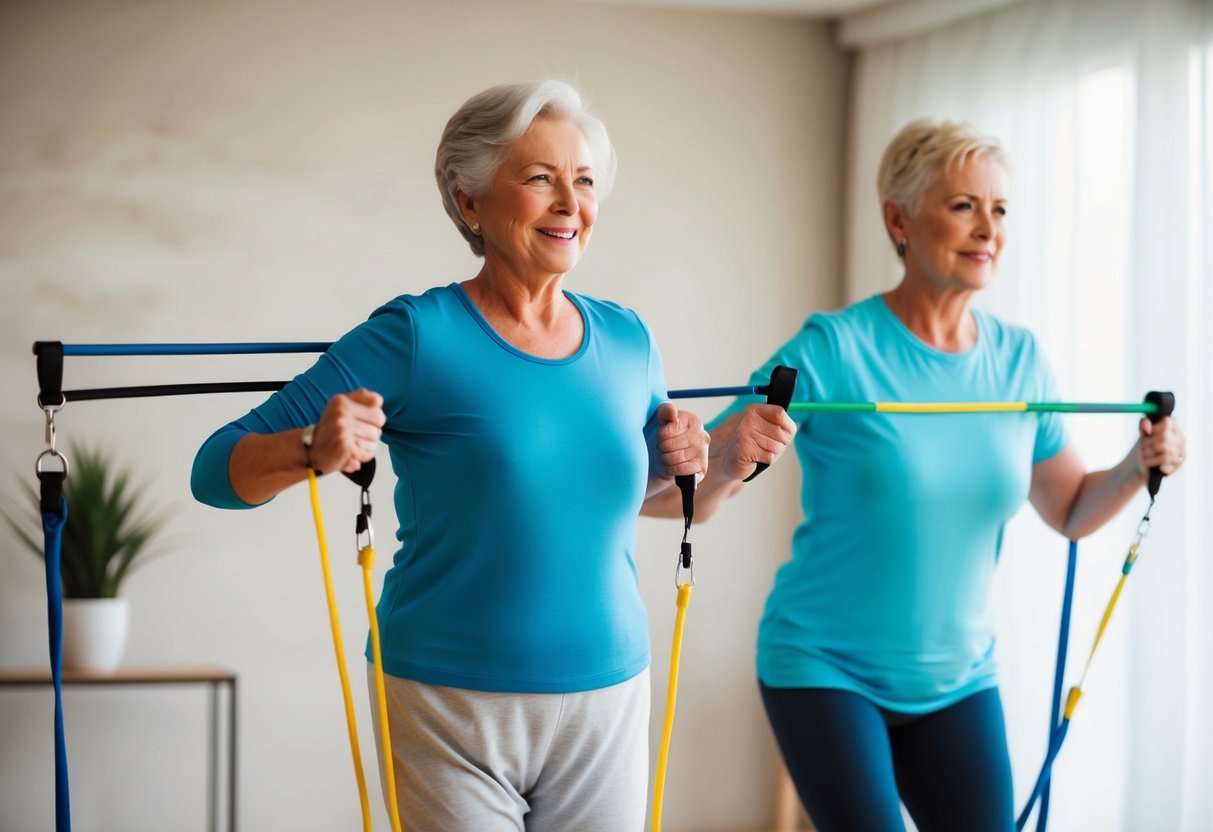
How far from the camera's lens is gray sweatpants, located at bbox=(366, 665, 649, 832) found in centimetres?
173

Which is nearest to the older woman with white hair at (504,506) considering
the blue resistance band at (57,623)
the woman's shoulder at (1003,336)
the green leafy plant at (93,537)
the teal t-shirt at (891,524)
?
the blue resistance band at (57,623)

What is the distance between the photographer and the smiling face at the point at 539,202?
1.85 meters

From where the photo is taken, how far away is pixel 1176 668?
3543 millimetres

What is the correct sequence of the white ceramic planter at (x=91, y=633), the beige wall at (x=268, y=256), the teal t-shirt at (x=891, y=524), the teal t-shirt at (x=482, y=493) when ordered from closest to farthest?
the teal t-shirt at (x=482, y=493)
the teal t-shirt at (x=891, y=524)
the white ceramic planter at (x=91, y=633)
the beige wall at (x=268, y=256)

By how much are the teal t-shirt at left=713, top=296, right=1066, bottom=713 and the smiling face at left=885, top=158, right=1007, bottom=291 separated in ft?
0.50

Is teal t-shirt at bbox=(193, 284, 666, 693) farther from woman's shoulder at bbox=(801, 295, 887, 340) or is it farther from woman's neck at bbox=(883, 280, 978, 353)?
woman's neck at bbox=(883, 280, 978, 353)

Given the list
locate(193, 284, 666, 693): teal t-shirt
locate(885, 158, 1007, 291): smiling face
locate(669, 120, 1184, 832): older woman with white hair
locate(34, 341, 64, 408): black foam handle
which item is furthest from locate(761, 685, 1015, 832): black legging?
locate(34, 341, 64, 408): black foam handle

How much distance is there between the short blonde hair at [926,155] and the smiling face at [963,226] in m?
0.01

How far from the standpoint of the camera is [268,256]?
4.43 metres

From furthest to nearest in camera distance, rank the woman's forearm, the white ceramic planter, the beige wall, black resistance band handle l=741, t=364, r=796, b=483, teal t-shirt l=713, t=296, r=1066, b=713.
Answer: the beige wall, the white ceramic planter, teal t-shirt l=713, t=296, r=1066, b=713, black resistance band handle l=741, t=364, r=796, b=483, the woman's forearm

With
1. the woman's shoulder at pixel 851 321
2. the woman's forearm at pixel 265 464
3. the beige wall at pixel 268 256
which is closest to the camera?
the woman's forearm at pixel 265 464

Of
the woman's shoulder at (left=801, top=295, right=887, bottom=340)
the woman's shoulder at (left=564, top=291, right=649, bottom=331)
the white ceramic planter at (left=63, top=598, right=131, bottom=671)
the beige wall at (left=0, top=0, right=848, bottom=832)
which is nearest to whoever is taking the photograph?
the woman's shoulder at (left=564, top=291, right=649, bottom=331)

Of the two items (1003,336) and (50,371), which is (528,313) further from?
(1003,336)

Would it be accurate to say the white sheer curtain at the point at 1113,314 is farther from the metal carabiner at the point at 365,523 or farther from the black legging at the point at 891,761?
the metal carabiner at the point at 365,523
